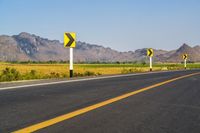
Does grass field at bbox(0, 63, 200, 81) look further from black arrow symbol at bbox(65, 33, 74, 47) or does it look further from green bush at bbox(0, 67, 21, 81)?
black arrow symbol at bbox(65, 33, 74, 47)

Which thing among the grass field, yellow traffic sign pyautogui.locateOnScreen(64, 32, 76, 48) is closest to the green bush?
the grass field

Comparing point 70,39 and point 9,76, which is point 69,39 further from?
point 9,76

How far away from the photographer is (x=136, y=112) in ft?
23.9

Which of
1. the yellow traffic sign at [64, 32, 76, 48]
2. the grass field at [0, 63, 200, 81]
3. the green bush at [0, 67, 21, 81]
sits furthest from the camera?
the grass field at [0, 63, 200, 81]

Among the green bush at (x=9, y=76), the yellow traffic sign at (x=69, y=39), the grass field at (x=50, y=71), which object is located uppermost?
the yellow traffic sign at (x=69, y=39)

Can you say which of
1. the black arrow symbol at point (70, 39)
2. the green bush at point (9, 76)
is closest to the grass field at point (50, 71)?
the green bush at point (9, 76)

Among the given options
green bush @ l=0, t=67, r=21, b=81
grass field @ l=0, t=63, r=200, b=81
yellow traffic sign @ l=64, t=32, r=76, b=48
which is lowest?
grass field @ l=0, t=63, r=200, b=81

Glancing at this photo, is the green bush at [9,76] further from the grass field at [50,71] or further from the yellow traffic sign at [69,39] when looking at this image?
the yellow traffic sign at [69,39]

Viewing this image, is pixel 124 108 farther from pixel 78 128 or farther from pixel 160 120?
pixel 78 128

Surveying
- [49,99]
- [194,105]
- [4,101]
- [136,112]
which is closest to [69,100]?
[49,99]

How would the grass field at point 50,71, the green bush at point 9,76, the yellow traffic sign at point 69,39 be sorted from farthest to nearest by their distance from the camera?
the grass field at point 50,71, the yellow traffic sign at point 69,39, the green bush at point 9,76

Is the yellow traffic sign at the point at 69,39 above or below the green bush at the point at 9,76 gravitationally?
above

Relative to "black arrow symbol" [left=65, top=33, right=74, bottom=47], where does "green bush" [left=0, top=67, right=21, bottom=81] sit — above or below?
below

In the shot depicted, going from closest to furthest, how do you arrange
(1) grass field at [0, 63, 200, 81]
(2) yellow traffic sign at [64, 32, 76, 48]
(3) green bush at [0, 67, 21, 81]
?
(3) green bush at [0, 67, 21, 81] → (2) yellow traffic sign at [64, 32, 76, 48] → (1) grass field at [0, 63, 200, 81]
